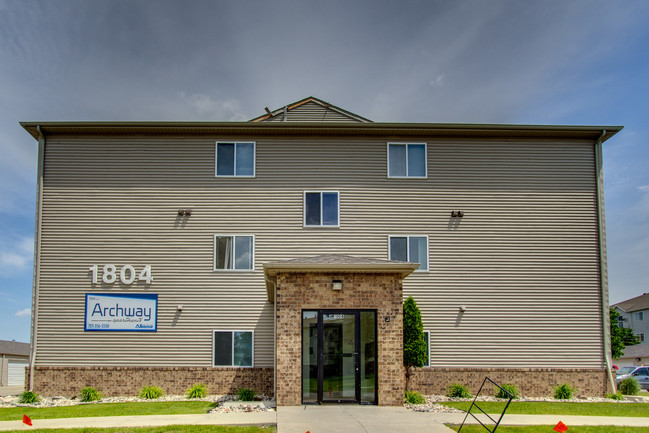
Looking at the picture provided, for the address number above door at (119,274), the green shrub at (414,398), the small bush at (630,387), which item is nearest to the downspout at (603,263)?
the small bush at (630,387)

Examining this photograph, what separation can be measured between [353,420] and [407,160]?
8553mm

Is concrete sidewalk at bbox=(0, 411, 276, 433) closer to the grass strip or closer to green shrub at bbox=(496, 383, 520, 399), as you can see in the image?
the grass strip

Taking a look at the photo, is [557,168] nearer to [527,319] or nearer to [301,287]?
[527,319]

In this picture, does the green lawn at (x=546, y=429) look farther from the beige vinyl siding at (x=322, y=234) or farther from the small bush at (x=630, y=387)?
the small bush at (x=630, y=387)

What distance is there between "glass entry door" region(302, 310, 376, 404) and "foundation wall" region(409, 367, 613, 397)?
3646 mm

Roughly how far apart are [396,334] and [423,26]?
9.40m

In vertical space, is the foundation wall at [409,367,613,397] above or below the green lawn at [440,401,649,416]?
above

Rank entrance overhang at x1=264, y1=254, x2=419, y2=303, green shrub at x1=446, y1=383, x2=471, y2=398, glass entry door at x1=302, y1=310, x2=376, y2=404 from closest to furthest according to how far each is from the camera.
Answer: entrance overhang at x1=264, y1=254, x2=419, y2=303 → glass entry door at x1=302, y1=310, x2=376, y2=404 → green shrub at x1=446, y1=383, x2=471, y2=398

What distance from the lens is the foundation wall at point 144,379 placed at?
49.0ft

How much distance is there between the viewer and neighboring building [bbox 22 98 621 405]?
600 inches

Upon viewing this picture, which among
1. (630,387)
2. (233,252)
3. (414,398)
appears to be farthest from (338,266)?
(630,387)

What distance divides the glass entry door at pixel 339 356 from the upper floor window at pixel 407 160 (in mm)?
5466

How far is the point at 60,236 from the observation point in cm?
1566

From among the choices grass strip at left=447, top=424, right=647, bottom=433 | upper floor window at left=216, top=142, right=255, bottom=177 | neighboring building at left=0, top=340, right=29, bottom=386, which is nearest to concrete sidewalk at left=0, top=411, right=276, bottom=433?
grass strip at left=447, top=424, right=647, bottom=433
